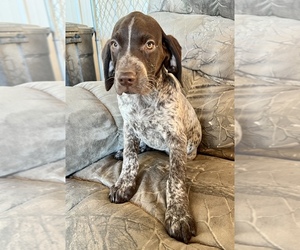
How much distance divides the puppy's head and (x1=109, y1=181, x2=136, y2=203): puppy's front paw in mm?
241

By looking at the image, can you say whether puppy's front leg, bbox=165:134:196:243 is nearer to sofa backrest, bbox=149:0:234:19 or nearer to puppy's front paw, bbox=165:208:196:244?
puppy's front paw, bbox=165:208:196:244

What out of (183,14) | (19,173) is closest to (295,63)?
(183,14)

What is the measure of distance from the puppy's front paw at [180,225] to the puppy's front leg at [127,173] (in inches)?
5.0

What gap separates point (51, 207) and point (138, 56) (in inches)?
14.2

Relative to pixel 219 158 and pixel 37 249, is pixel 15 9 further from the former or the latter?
pixel 219 158

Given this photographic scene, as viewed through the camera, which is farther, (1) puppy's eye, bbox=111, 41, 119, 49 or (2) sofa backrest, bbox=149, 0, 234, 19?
(2) sofa backrest, bbox=149, 0, 234, 19

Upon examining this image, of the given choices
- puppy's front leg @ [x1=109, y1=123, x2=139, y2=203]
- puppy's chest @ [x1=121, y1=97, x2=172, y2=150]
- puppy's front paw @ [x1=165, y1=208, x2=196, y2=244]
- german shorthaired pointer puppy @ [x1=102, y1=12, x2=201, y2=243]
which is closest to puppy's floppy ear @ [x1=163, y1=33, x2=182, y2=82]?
german shorthaired pointer puppy @ [x1=102, y1=12, x2=201, y2=243]

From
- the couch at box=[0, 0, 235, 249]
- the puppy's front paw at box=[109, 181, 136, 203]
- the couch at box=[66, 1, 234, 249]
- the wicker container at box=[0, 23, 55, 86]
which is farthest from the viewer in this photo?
the puppy's front paw at box=[109, 181, 136, 203]

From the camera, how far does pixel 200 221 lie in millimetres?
617

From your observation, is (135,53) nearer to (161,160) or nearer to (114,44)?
(114,44)

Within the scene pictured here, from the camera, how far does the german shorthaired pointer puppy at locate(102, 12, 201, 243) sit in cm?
63

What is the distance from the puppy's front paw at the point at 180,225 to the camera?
585mm

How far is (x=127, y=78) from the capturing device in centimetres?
60

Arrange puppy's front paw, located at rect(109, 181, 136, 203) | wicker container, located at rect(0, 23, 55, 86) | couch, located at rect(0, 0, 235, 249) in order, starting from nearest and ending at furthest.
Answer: wicker container, located at rect(0, 23, 55, 86), couch, located at rect(0, 0, 235, 249), puppy's front paw, located at rect(109, 181, 136, 203)
